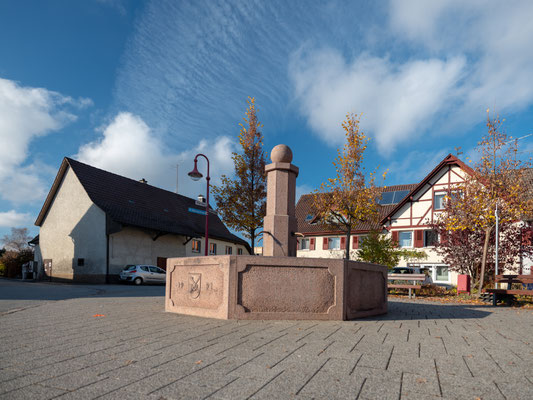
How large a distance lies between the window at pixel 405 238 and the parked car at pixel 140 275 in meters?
18.5

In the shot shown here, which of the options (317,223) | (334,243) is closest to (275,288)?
(334,243)

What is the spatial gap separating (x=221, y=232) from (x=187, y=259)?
108 feet

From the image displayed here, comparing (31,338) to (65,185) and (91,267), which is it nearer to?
(91,267)

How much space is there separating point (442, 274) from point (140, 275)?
70.9ft

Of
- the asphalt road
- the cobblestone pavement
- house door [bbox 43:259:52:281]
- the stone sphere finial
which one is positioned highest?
the stone sphere finial

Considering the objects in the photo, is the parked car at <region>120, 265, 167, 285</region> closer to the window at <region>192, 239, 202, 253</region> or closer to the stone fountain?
the window at <region>192, 239, 202, 253</region>

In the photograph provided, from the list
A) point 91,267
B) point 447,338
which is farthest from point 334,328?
point 91,267

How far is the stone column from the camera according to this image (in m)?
8.49

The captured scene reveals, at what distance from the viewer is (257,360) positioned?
4.31 metres

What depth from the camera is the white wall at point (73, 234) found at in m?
26.9

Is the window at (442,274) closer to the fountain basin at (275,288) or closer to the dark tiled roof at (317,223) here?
the dark tiled roof at (317,223)

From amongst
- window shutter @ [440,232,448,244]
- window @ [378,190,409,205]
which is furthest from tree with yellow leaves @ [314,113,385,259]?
window @ [378,190,409,205]

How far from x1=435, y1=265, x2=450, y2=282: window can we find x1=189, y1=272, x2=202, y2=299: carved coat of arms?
26.2 metres

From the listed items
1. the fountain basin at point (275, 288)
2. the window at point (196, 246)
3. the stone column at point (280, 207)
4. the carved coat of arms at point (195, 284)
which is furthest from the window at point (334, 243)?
the carved coat of arms at point (195, 284)
